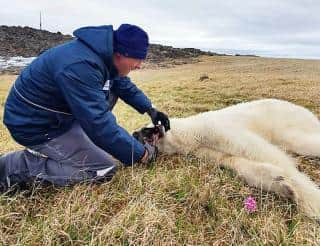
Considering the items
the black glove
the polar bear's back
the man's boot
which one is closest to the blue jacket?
the man's boot

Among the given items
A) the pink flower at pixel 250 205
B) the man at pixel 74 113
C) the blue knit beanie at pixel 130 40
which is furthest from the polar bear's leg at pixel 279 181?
the blue knit beanie at pixel 130 40

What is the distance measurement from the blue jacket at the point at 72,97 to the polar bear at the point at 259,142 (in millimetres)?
885

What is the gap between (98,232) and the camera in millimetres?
3145

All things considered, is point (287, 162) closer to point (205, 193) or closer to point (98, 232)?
point (205, 193)

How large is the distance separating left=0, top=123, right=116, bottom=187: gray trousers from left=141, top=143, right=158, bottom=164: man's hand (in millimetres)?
271

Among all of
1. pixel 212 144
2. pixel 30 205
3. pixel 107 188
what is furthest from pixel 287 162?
pixel 30 205

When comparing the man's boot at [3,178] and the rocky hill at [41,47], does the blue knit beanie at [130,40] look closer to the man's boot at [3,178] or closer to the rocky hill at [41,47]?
the man's boot at [3,178]

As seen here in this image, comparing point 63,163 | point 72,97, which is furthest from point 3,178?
→ point 72,97

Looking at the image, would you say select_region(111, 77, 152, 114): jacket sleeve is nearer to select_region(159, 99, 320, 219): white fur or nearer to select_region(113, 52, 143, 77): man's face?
select_region(159, 99, 320, 219): white fur

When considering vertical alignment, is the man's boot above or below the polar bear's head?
below

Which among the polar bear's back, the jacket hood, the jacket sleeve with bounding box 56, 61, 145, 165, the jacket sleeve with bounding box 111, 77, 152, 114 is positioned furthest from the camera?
the polar bear's back

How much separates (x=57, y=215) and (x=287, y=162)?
2156mm

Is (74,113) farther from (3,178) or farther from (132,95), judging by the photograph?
(132,95)

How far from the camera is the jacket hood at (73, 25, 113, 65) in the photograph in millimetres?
3641
